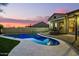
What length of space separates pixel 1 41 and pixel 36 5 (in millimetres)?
1821

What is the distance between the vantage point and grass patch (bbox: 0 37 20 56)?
6627mm

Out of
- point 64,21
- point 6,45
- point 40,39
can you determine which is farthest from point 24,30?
point 64,21

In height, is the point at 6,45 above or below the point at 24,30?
below

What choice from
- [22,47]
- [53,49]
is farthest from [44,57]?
[22,47]

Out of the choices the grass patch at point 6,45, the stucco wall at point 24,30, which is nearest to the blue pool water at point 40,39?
the stucco wall at point 24,30

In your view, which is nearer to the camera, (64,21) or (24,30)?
(64,21)

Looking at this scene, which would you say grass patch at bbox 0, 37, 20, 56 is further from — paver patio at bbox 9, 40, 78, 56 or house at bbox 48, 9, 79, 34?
house at bbox 48, 9, 79, 34

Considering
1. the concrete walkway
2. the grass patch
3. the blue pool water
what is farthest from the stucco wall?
the concrete walkway

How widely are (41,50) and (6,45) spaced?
4.22 ft

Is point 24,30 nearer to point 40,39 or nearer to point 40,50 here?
point 40,39

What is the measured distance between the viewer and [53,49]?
6.70 meters

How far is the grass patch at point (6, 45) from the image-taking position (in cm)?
663

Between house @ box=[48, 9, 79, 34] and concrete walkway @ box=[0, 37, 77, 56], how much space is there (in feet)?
1.73

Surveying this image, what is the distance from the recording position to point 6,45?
6867 mm
